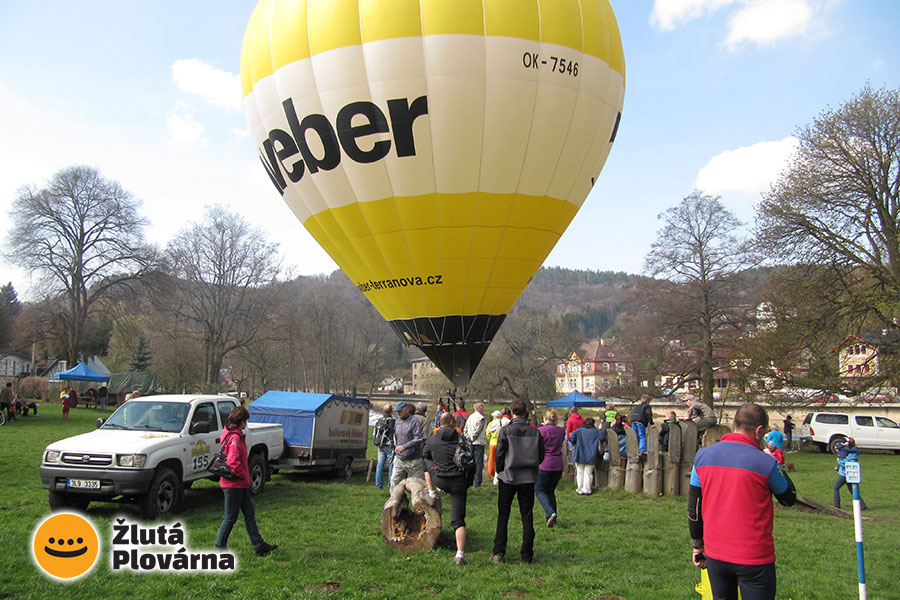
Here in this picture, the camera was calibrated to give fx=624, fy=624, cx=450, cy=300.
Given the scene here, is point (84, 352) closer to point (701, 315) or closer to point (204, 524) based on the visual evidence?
point (701, 315)

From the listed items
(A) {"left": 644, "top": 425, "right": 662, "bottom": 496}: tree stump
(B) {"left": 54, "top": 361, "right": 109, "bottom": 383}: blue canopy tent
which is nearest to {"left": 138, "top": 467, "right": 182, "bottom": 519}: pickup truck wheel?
(A) {"left": 644, "top": 425, "right": 662, "bottom": 496}: tree stump

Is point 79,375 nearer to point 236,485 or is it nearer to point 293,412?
point 293,412

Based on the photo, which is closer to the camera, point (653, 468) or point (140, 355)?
point (653, 468)

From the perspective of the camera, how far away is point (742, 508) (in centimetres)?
368

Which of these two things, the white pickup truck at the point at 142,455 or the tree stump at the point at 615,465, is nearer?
the white pickup truck at the point at 142,455

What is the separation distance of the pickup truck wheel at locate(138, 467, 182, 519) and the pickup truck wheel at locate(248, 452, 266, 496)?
1.84 m

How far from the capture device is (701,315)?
27797 mm

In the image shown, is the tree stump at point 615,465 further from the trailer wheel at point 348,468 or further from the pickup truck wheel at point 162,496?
the pickup truck wheel at point 162,496

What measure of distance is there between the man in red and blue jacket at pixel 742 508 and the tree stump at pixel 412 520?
3.61 m

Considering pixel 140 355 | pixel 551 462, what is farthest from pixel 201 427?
pixel 140 355

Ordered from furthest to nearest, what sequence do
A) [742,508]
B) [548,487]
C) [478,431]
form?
[478,431], [548,487], [742,508]

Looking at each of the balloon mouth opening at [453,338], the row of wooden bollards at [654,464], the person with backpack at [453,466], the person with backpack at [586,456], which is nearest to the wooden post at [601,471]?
the row of wooden bollards at [654,464]

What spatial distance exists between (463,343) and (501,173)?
349 centimetres

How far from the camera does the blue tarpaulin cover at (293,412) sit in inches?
476
